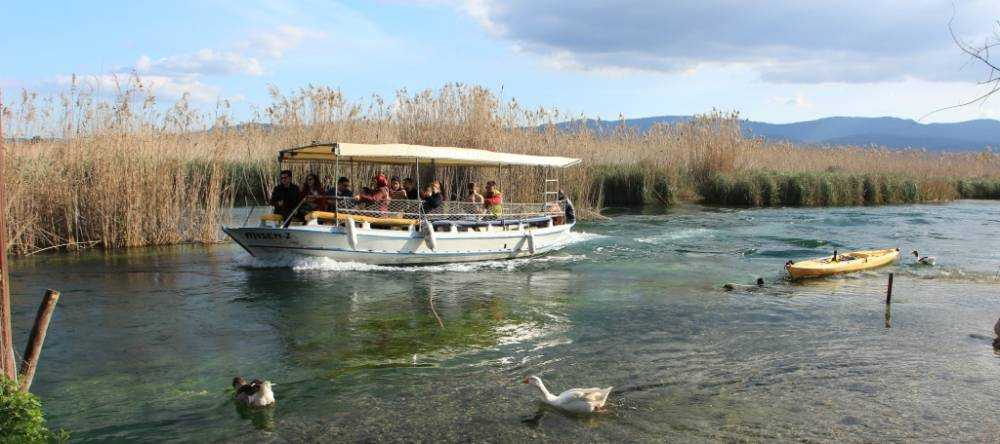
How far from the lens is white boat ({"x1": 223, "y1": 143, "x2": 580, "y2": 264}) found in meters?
16.5

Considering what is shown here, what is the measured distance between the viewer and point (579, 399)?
8.12 meters

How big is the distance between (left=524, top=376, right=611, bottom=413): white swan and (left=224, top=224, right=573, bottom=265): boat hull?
915 centimetres

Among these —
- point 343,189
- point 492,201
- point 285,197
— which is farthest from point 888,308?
point 285,197

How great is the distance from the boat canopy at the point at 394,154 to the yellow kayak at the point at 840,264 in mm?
6800

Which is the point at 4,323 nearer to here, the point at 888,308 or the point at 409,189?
the point at 888,308

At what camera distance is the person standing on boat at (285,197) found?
17406 millimetres

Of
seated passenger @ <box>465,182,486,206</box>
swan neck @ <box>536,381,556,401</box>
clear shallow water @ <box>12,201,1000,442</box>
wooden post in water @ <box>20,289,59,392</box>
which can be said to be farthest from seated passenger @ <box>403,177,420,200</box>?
wooden post in water @ <box>20,289,59,392</box>

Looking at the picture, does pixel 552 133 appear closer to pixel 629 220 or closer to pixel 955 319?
pixel 629 220

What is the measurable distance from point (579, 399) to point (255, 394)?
10.9 ft

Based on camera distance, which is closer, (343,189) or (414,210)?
(343,189)

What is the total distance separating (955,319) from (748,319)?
11.0ft

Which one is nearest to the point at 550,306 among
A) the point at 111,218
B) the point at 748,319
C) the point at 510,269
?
the point at 748,319

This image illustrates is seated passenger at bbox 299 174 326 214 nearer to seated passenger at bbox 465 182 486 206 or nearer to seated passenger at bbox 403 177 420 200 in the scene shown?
seated passenger at bbox 403 177 420 200

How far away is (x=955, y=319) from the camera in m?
12.9
